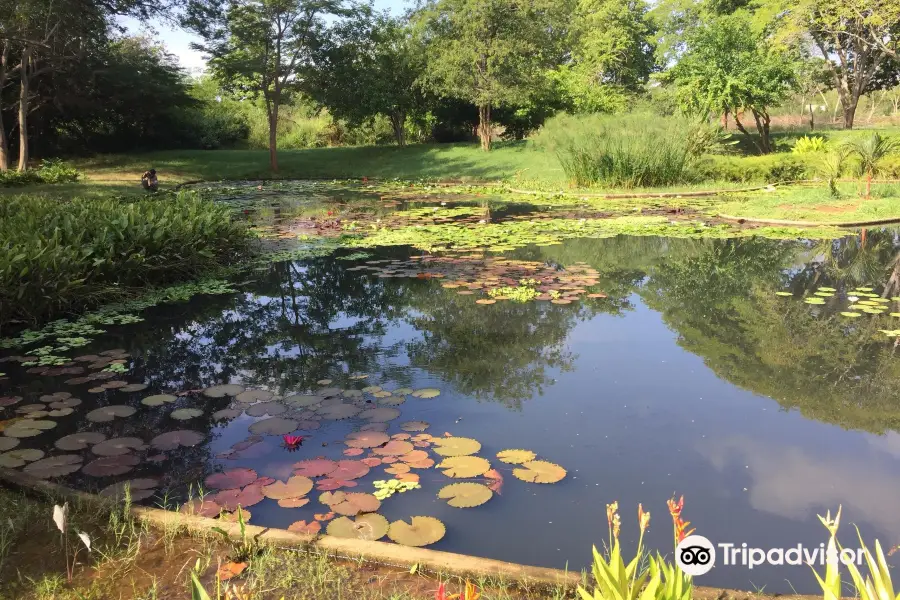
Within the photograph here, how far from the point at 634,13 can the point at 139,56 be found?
97.8 ft

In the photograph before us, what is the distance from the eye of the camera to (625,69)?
3894 centimetres

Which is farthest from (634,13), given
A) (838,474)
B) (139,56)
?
(838,474)

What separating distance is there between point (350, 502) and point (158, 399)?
197 cm

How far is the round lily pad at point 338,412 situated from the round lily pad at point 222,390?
0.73 meters

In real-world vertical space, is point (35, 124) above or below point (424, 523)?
above

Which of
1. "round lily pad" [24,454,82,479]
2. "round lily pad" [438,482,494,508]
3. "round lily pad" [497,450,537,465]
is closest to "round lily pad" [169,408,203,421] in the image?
"round lily pad" [24,454,82,479]

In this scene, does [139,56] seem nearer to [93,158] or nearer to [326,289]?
[93,158]

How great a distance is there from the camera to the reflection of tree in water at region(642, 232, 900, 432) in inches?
159

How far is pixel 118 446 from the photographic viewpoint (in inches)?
135

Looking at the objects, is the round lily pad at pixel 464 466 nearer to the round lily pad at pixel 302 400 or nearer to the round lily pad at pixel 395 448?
the round lily pad at pixel 395 448

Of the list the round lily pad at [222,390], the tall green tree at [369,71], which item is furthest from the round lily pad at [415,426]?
the tall green tree at [369,71]

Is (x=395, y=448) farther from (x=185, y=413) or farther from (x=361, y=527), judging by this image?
(x=185, y=413)

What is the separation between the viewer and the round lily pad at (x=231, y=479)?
3.01 meters

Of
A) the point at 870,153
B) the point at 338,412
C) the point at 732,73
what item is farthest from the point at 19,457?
the point at 732,73
